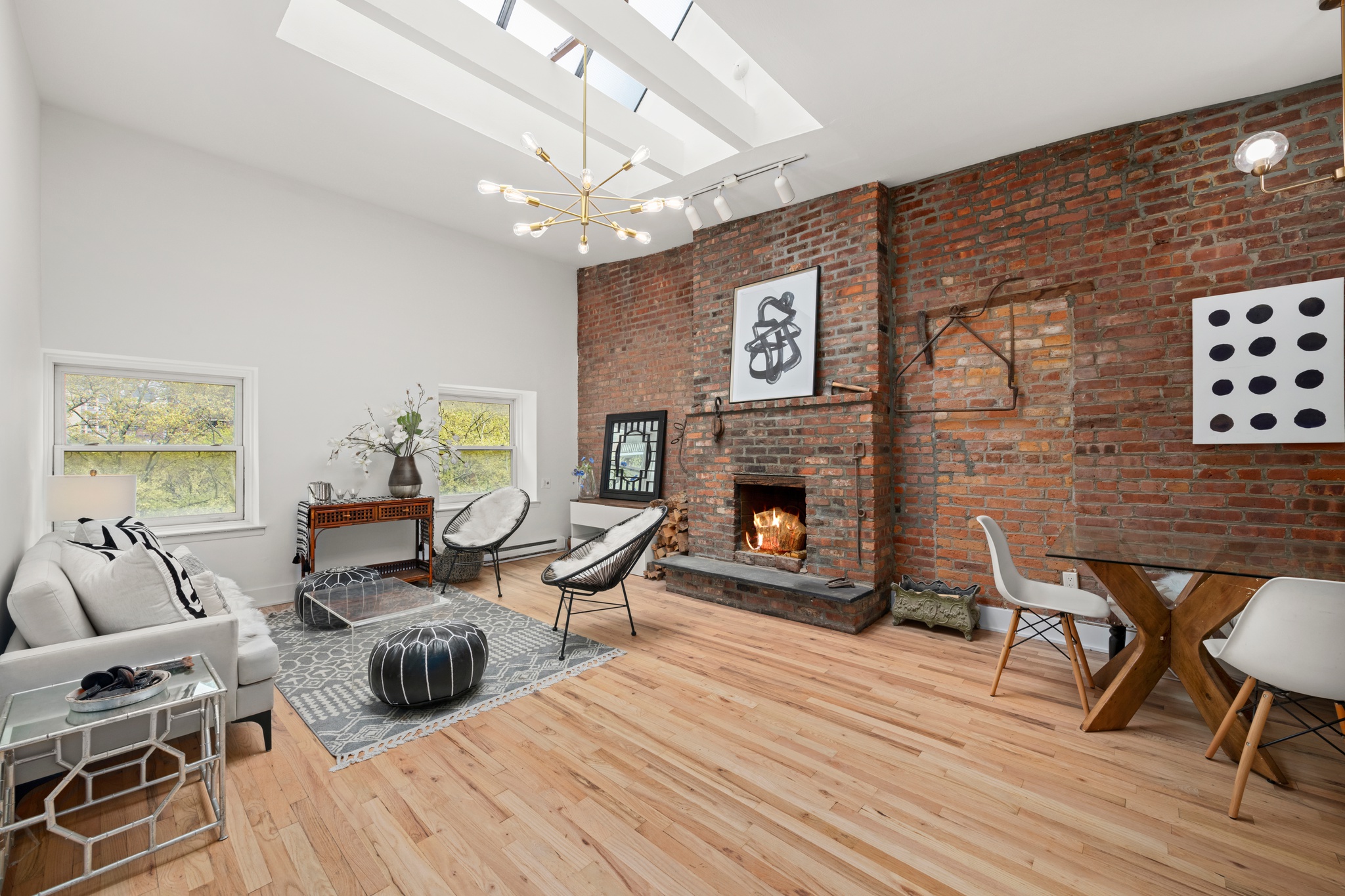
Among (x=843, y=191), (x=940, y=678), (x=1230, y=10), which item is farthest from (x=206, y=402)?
(x=1230, y=10)

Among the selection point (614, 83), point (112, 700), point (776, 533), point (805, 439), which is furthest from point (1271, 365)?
point (112, 700)

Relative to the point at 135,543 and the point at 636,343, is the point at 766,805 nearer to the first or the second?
the point at 135,543

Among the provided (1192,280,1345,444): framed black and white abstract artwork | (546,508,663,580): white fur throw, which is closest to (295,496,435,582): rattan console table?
(546,508,663,580): white fur throw

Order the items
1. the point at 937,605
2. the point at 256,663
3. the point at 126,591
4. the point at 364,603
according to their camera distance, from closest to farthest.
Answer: the point at 126,591, the point at 256,663, the point at 364,603, the point at 937,605

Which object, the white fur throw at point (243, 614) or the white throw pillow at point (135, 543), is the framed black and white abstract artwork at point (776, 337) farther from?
the white throw pillow at point (135, 543)

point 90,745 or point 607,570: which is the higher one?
point 607,570

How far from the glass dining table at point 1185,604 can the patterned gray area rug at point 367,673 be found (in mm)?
2415

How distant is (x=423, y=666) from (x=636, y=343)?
13.3ft

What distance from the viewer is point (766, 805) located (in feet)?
6.34

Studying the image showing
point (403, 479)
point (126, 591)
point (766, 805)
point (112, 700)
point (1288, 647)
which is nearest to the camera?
point (112, 700)

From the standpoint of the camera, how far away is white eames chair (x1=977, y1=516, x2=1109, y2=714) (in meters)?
2.61

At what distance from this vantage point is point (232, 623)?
2.16 meters

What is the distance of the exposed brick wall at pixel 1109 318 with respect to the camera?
9.30 feet

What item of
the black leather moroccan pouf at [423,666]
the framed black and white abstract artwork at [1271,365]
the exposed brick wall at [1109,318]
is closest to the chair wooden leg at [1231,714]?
the exposed brick wall at [1109,318]
